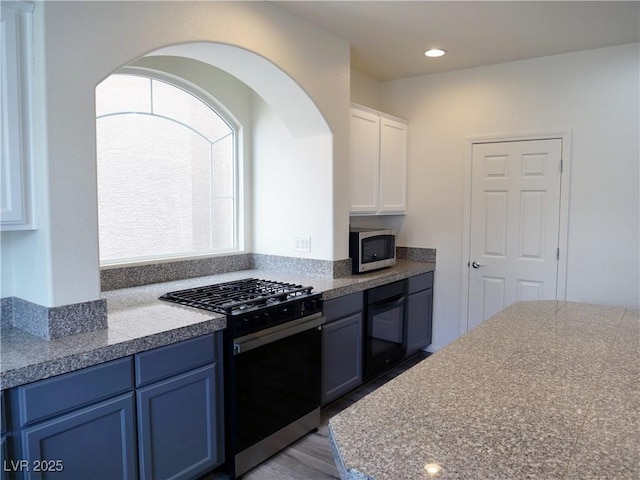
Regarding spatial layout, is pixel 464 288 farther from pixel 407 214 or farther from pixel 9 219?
pixel 9 219

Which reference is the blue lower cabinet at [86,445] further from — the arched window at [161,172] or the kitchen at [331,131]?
the arched window at [161,172]

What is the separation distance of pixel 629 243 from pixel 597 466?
9.56ft

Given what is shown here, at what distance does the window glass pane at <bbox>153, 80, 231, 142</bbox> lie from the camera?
2957 millimetres

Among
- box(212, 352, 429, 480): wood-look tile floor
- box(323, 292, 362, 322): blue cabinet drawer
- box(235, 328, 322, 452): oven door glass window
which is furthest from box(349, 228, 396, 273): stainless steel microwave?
box(212, 352, 429, 480): wood-look tile floor

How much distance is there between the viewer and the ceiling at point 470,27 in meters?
2.64

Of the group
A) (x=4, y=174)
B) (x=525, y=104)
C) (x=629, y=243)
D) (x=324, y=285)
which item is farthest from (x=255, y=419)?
(x=525, y=104)

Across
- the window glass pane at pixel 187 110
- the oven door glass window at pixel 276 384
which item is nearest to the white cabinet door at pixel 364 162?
the window glass pane at pixel 187 110

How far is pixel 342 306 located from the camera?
3.00m

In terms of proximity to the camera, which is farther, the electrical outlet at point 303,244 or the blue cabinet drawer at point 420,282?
the blue cabinet drawer at point 420,282

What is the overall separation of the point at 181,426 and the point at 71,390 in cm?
59

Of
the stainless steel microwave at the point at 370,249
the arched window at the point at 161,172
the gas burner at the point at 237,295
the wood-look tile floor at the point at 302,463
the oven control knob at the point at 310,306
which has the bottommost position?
the wood-look tile floor at the point at 302,463

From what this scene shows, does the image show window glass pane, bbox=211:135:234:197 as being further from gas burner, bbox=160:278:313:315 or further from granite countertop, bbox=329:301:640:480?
granite countertop, bbox=329:301:640:480

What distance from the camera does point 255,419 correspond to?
93.9 inches

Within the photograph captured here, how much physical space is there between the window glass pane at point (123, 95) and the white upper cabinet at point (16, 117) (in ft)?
3.08
